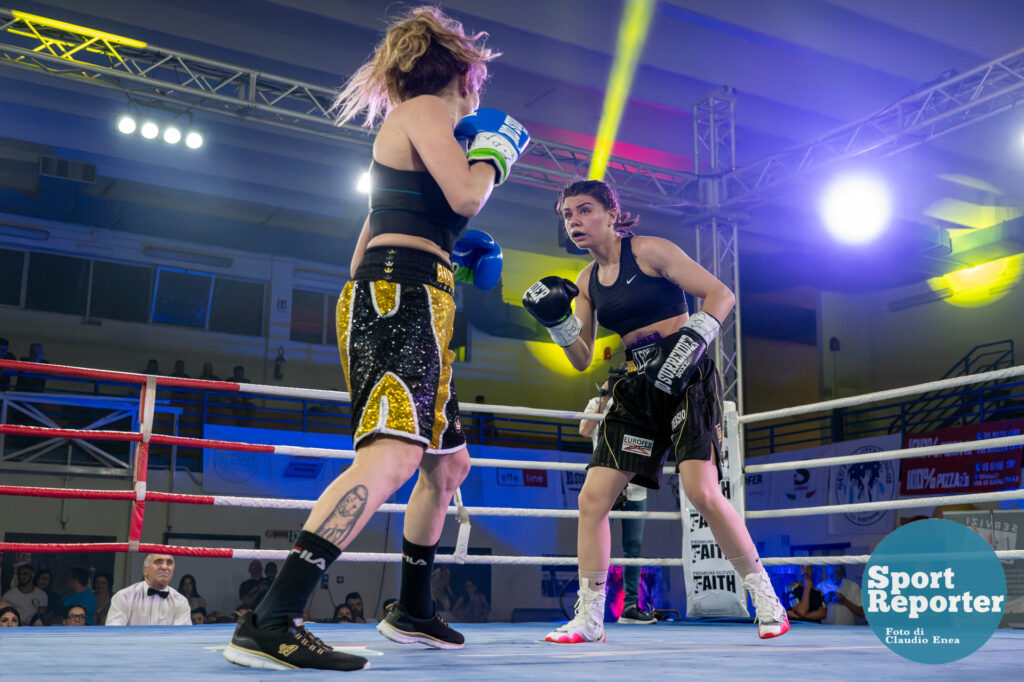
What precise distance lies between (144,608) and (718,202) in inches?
227

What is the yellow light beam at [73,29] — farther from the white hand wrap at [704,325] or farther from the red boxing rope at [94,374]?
the white hand wrap at [704,325]

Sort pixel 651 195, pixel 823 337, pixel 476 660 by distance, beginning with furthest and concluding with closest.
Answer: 1. pixel 823 337
2. pixel 651 195
3. pixel 476 660

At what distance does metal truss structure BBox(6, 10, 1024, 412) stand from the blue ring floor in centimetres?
518

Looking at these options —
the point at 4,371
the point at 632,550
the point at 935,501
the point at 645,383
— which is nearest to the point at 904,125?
the point at 632,550

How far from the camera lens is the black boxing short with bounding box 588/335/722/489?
2.38 metres

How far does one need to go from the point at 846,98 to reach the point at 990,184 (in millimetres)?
2917

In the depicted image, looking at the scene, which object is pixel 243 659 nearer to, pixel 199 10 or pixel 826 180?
pixel 199 10

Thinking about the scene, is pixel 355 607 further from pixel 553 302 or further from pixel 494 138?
pixel 494 138

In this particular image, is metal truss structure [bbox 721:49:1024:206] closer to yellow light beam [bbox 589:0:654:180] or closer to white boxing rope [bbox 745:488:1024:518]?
yellow light beam [bbox 589:0:654:180]

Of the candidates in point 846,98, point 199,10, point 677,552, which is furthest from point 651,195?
point 677,552

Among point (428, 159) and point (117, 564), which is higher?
point (428, 159)

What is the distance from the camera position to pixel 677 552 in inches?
476

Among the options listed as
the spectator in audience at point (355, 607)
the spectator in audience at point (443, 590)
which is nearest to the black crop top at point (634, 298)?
the spectator in audience at point (355, 607)

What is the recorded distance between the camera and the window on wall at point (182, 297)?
11.2 m
